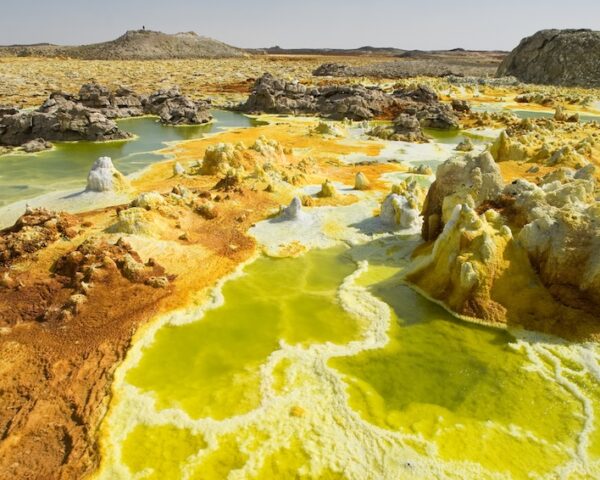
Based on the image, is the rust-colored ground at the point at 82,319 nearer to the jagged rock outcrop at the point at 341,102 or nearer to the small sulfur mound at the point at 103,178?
the small sulfur mound at the point at 103,178

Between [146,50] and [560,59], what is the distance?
95.5m

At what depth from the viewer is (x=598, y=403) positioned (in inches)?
299

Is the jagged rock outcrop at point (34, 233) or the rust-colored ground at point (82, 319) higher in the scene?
the jagged rock outcrop at point (34, 233)

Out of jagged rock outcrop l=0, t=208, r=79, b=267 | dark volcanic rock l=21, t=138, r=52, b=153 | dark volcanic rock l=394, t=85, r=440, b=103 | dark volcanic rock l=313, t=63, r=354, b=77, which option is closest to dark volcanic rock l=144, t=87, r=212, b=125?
dark volcanic rock l=21, t=138, r=52, b=153

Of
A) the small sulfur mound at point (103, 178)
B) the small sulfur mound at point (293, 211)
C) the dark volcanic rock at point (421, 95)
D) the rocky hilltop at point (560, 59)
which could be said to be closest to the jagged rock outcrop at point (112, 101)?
the small sulfur mound at point (103, 178)

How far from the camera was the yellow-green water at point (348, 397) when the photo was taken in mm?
6559

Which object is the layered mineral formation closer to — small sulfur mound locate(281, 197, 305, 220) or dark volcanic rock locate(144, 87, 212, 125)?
small sulfur mound locate(281, 197, 305, 220)

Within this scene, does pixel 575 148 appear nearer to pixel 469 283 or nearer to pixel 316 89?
pixel 469 283

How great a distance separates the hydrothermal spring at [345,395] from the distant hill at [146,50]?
382 feet

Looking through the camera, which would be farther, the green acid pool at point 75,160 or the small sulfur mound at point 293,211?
the green acid pool at point 75,160

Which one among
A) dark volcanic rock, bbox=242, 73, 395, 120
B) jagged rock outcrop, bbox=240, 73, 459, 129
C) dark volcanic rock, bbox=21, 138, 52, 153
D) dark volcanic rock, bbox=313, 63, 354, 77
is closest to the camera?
dark volcanic rock, bbox=21, 138, 52, 153

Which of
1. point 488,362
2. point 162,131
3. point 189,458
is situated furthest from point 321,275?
point 162,131

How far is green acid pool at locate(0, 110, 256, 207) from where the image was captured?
64.0ft

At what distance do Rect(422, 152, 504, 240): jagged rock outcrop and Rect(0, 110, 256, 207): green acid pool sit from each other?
47.4 ft
